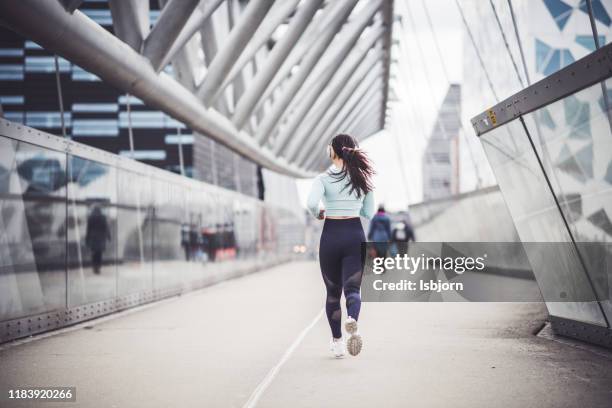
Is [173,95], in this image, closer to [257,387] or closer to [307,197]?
[307,197]

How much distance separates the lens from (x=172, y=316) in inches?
367

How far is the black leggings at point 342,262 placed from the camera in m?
5.57

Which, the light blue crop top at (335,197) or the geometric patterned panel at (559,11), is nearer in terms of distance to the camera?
the light blue crop top at (335,197)

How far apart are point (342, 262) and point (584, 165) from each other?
1.94 meters

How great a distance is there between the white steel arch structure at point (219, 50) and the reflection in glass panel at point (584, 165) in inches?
212

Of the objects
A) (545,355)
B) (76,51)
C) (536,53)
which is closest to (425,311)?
(545,355)

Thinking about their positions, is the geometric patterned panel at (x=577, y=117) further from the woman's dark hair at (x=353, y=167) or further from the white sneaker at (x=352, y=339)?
the white sneaker at (x=352, y=339)

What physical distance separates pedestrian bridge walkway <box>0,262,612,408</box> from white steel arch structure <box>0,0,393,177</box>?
3497 mm

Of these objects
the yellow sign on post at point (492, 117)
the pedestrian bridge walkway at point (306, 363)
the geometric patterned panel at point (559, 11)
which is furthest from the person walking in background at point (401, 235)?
the yellow sign on post at point (492, 117)

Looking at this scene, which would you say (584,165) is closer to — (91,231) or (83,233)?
(83,233)

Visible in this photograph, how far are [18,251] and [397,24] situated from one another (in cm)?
2260

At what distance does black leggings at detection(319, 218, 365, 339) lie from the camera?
5574 millimetres

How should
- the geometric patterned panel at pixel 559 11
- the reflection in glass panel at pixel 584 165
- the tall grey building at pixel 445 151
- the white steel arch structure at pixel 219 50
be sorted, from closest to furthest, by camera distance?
the reflection in glass panel at pixel 584 165 → the white steel arch structure at pixel 219 50 → the geometric patterned panel at pixel 559 11 → the tall grey building at pixel 445 151

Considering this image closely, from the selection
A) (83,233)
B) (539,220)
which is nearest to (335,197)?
(539,220)
